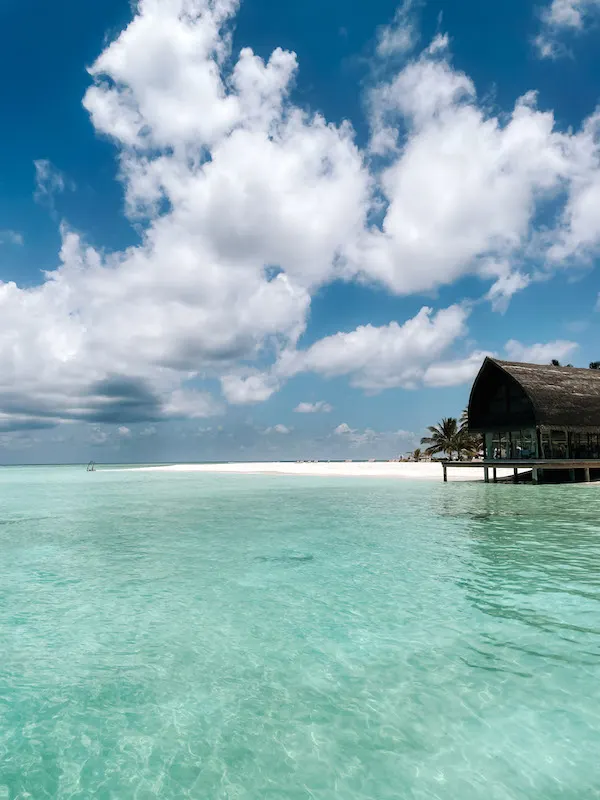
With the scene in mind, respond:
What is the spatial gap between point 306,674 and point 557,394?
1180 inches

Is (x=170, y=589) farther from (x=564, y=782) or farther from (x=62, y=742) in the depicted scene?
(x=564, y=782)

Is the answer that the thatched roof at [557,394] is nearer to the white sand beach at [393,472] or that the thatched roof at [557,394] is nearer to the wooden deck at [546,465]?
the wooden deck at [546,465]

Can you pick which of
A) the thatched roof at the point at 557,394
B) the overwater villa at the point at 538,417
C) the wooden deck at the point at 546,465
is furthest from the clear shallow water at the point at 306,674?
the overwater villa at the point at 538,417

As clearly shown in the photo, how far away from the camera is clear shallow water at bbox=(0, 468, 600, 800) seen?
3.92 meters

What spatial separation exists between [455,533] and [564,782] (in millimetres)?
11138

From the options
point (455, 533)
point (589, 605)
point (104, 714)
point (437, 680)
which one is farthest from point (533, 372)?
point (104, 714)

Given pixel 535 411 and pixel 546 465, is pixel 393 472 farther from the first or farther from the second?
pixel 535 411

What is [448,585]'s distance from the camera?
8938 millimetres

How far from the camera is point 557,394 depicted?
31.0m

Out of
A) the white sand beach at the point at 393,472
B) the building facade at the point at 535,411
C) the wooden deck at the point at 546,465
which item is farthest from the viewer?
the white sand beach at the point at 393,472

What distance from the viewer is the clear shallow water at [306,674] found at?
154 inches

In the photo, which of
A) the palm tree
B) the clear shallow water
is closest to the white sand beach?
the palm tree

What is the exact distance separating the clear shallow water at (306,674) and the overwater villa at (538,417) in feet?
63.0

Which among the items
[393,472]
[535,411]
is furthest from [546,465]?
[393,472]
